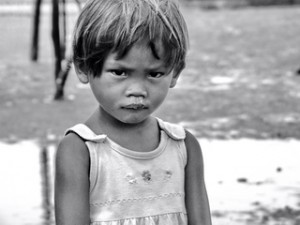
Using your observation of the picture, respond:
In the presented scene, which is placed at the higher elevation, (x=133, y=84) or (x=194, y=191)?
(x=133, y=84)

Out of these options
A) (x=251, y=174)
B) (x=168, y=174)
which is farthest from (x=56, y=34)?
(x=168, y=174)

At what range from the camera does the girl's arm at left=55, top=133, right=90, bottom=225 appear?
2352mm

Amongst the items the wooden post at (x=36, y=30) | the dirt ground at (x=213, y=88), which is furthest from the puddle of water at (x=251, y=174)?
the wooden post at (x=36, y=30)

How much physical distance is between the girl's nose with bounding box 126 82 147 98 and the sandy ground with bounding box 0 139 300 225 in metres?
2.08

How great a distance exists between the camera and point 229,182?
510 centimetres

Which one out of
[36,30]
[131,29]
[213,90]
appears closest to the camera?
[131,29]

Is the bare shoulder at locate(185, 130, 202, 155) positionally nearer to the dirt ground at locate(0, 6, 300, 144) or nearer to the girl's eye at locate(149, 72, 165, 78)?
the girl's eye at locate(149, 72, 165, 78)

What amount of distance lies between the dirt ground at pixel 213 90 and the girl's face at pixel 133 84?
217cm

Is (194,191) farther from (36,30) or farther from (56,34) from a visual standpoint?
(36,30)

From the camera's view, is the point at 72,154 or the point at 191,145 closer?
the point at 72,154

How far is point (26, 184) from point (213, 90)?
169 inches

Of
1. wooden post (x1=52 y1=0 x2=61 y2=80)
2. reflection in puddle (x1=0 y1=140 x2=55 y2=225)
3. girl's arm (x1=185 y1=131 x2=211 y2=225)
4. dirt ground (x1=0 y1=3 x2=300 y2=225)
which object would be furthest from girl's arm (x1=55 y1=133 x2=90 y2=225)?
wooden post (x1=52 y1=0 x2=61 y2=80)

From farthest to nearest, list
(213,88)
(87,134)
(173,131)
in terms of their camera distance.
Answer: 1. (213,88)
2. (173,131)
3. (87,134)

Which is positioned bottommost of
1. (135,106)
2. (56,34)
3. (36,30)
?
(36,30)
